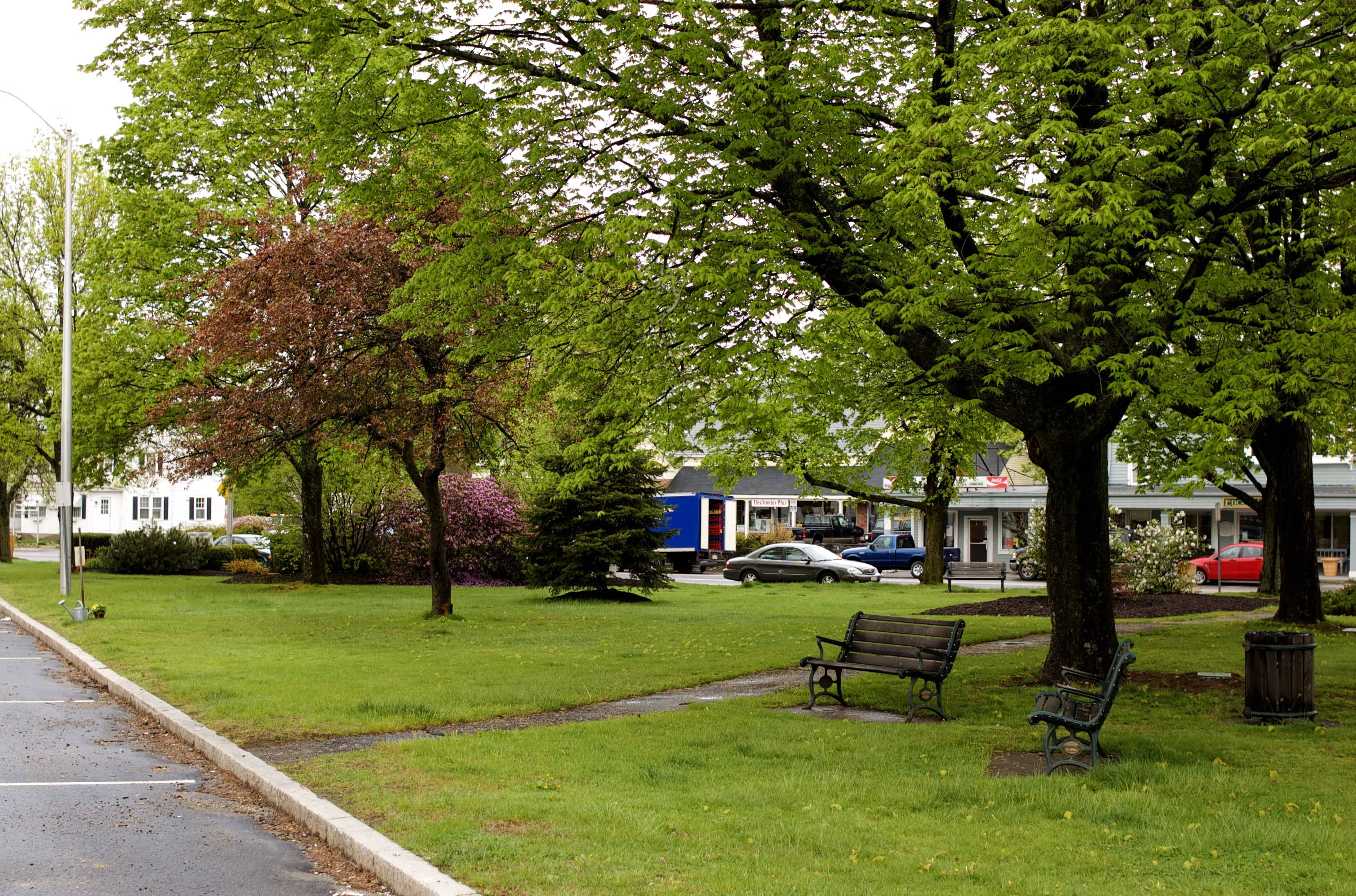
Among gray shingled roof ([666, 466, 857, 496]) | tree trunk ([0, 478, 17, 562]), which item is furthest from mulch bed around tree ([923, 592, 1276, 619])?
tree trunk ([0, 478, 17, 562])

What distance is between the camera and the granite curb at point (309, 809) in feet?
18.5

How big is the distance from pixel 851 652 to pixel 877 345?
143 inches

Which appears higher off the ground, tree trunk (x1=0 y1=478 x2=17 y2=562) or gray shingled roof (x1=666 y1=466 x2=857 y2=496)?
gray shingled roof (x1=666 y1=466 x2=857 y2=496)

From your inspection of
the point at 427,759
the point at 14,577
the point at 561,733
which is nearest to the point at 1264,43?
the point at 561,733

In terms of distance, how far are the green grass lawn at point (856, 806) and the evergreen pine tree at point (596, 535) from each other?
1833 cm

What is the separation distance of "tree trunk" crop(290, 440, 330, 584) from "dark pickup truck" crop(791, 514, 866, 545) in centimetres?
3109

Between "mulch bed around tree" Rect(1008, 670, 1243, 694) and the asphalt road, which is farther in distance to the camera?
"mulch bed around tree" Rect(1008, 670, 1243, 694)

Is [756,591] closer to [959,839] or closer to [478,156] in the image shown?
[478,156]

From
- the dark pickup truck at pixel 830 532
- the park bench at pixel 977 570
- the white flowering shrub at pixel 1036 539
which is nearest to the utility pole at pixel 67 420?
the white flowering shrub at pixel 1036 539

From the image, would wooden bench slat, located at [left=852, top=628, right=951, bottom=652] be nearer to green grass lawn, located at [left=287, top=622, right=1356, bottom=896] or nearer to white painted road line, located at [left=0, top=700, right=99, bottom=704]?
green grass lawn, located at [left=287, top=622, right=1356, bottom=896]

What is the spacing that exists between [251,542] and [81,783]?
5037cm

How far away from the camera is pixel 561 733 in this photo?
380 inches

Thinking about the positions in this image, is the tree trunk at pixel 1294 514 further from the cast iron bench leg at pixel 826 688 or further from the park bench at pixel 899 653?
the cast iron bench leg at pixel 826 688

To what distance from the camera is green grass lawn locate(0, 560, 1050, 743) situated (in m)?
11.0
